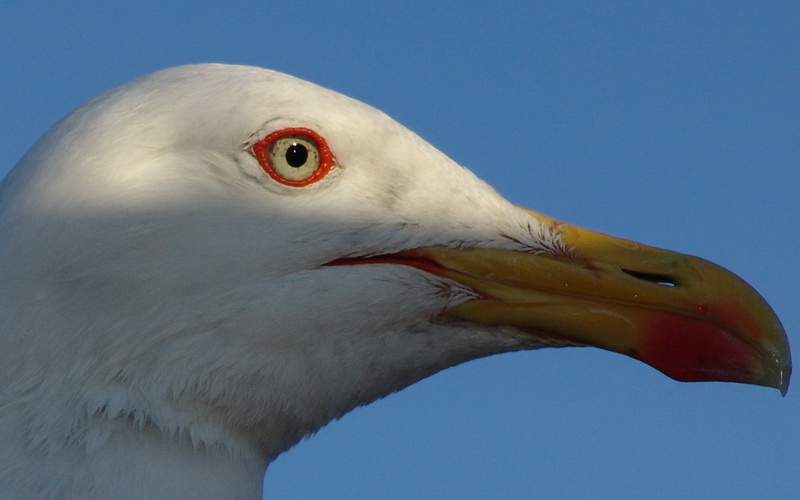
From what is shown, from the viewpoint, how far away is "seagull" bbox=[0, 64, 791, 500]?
11.7ft

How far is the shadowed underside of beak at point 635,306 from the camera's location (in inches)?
152

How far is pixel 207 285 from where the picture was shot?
367 centimetres

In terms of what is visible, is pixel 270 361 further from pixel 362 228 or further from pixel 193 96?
pixel 193 96

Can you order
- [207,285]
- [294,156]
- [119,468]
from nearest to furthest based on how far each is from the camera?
1. [119,468]
2. [207,285]
3. [294,156]

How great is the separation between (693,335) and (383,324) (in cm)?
120

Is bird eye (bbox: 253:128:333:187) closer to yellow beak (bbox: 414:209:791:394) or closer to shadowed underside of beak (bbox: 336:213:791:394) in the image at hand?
shadowed underside of beak (bbox: 336:213:791:394)

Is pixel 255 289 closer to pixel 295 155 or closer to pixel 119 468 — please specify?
pixel 295 155

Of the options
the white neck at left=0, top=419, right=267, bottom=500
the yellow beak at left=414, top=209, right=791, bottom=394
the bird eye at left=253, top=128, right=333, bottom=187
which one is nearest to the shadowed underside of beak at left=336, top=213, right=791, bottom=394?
the yellow beak at left=414, top=209, right=791, bottom=394

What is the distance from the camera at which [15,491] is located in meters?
3.46

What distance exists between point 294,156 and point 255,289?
539 mm

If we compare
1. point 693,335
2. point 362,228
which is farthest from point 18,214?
point 693,335

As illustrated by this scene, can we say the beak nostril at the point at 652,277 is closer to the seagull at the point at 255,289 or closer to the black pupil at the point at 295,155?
the seagull at the point at 255,289

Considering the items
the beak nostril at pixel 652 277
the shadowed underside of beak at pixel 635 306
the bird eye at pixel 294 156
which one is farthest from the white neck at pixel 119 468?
the beak nostril at pixel 652 277

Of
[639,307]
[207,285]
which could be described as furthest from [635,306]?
[207,285]
